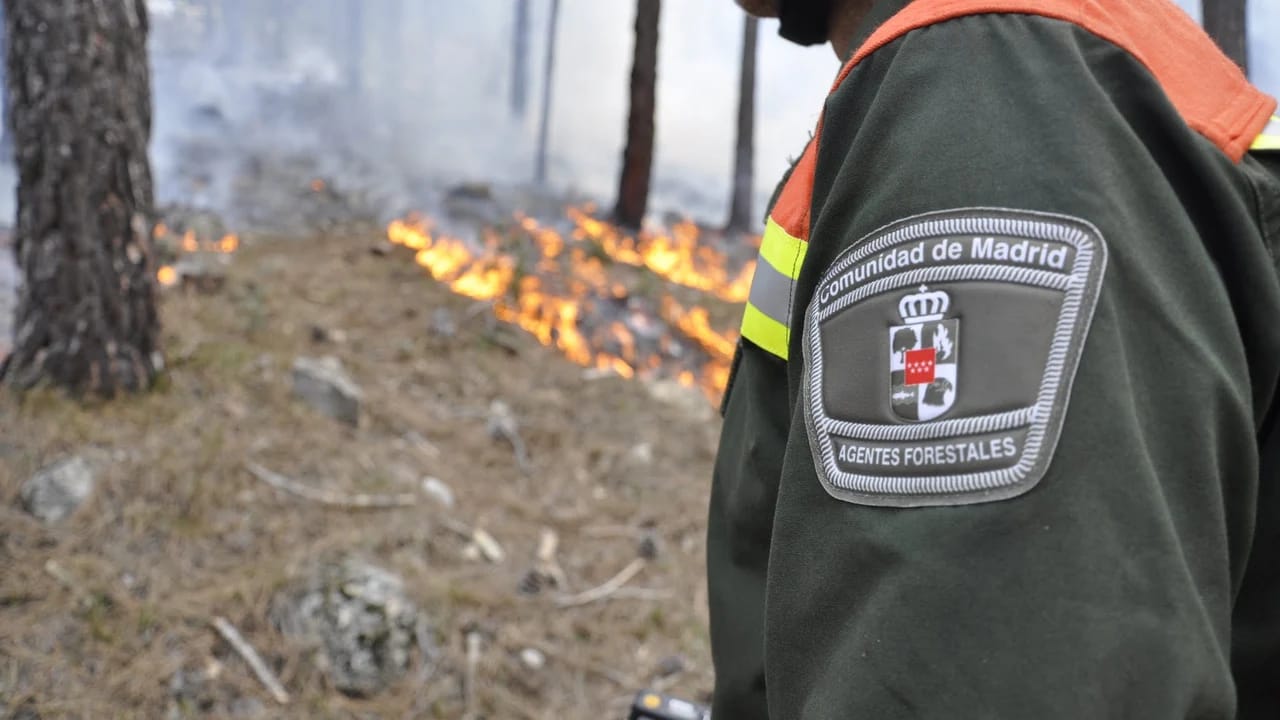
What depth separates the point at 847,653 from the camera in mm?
752

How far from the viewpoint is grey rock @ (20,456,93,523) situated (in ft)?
12.1

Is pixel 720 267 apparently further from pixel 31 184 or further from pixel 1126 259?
pixel 1126 259

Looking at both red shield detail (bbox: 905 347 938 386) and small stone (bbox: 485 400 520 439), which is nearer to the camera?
red shield detail (bbox: 905 347 938 386)

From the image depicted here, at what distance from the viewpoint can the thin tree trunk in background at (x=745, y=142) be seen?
13578 millimetres

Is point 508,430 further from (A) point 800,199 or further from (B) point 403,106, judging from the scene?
(B) point 403,106

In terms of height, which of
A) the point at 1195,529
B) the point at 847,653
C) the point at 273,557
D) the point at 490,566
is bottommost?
the point at 490,566

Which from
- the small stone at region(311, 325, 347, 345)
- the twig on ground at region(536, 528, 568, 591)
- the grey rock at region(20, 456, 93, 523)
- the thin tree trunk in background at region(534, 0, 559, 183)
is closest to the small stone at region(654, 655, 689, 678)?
the twig on ground at region(536, 528, 568, 591)

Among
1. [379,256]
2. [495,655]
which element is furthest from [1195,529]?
[379,256]

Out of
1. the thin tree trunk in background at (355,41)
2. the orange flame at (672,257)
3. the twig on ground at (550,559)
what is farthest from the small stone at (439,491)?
the thin tree trunk in background at (355,41)

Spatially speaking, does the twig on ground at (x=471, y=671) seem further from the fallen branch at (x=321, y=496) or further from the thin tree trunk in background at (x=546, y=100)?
the thin tree trunk in background at (x=546, y=100)

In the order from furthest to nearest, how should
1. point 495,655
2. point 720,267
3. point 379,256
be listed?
1. point 720,267
2. point 379,256
3. point 495,655

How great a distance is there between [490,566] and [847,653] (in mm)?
3795

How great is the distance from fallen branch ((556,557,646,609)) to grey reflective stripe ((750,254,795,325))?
11.0 ft

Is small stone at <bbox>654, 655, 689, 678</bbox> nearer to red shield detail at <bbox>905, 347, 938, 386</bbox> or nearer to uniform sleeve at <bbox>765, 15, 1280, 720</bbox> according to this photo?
uniform sleeve at <bbox>765, 15, 1280, 720</bbox>
